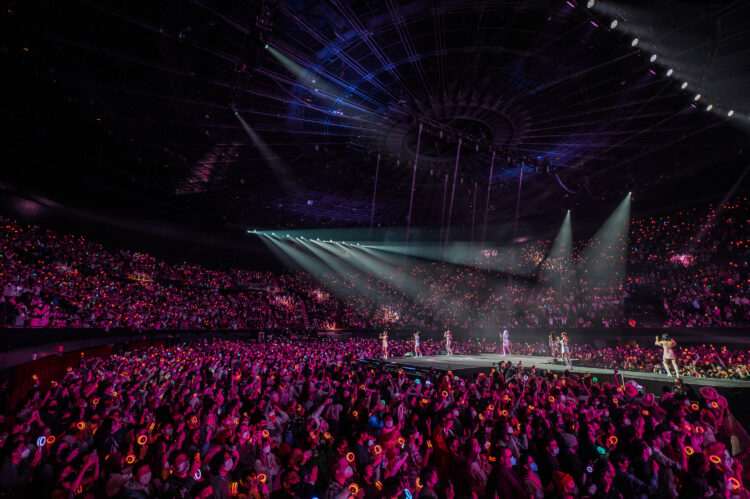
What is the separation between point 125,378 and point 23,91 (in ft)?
46.2

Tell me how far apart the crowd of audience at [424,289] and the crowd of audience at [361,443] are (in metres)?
12.0

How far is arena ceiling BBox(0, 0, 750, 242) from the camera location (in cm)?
952

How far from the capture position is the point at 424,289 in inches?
1494

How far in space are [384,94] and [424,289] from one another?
27.6 m

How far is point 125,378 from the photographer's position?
32.8ft

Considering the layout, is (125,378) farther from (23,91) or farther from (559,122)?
(559,122)

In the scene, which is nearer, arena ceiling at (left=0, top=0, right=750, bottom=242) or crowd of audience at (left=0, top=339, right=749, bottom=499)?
crowd of audience at (left=0, top=339, right=749, bottom=499)

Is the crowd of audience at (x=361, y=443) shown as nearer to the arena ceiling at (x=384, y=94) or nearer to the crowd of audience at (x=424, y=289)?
the arena ceiling at (x=384, y=94)

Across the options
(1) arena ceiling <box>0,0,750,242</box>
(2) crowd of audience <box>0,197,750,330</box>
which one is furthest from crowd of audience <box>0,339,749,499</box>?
(2) crowd of audience <box>0,197,750,330</box>

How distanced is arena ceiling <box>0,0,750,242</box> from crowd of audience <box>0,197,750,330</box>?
332cm

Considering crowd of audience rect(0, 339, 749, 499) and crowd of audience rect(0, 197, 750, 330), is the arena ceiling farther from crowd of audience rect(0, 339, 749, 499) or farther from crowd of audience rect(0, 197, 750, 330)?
crowd of audience rect(0, 339, 749, 499)

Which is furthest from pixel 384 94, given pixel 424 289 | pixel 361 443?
pixel 424 289

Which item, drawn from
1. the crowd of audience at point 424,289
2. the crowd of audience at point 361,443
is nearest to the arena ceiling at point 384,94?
the crowd of audience at point 424,289

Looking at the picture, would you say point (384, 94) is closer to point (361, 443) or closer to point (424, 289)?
point (361, 443)
